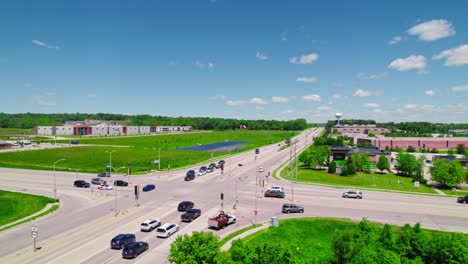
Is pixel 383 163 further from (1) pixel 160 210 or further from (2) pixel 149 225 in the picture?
(2) pixel 149 225

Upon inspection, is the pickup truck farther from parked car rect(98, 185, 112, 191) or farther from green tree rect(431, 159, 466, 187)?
green tree rect(431, 159, 466, 187)

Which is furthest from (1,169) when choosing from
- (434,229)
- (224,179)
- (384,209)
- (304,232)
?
(434,229)

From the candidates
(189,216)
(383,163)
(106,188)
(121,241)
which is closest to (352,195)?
(189,216)

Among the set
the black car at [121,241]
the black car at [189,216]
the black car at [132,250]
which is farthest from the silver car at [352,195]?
the black car at [121,241]

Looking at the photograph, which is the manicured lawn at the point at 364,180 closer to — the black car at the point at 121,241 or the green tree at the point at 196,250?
the black car at the point at 121,241

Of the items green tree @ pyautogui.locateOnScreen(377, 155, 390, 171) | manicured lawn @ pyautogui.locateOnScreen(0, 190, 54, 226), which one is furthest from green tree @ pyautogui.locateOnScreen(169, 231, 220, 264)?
green tree @ pyautogui.locateOnScreen(377, 155, 390, 171)

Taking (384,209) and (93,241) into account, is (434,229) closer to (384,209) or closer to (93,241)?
(384,209)
